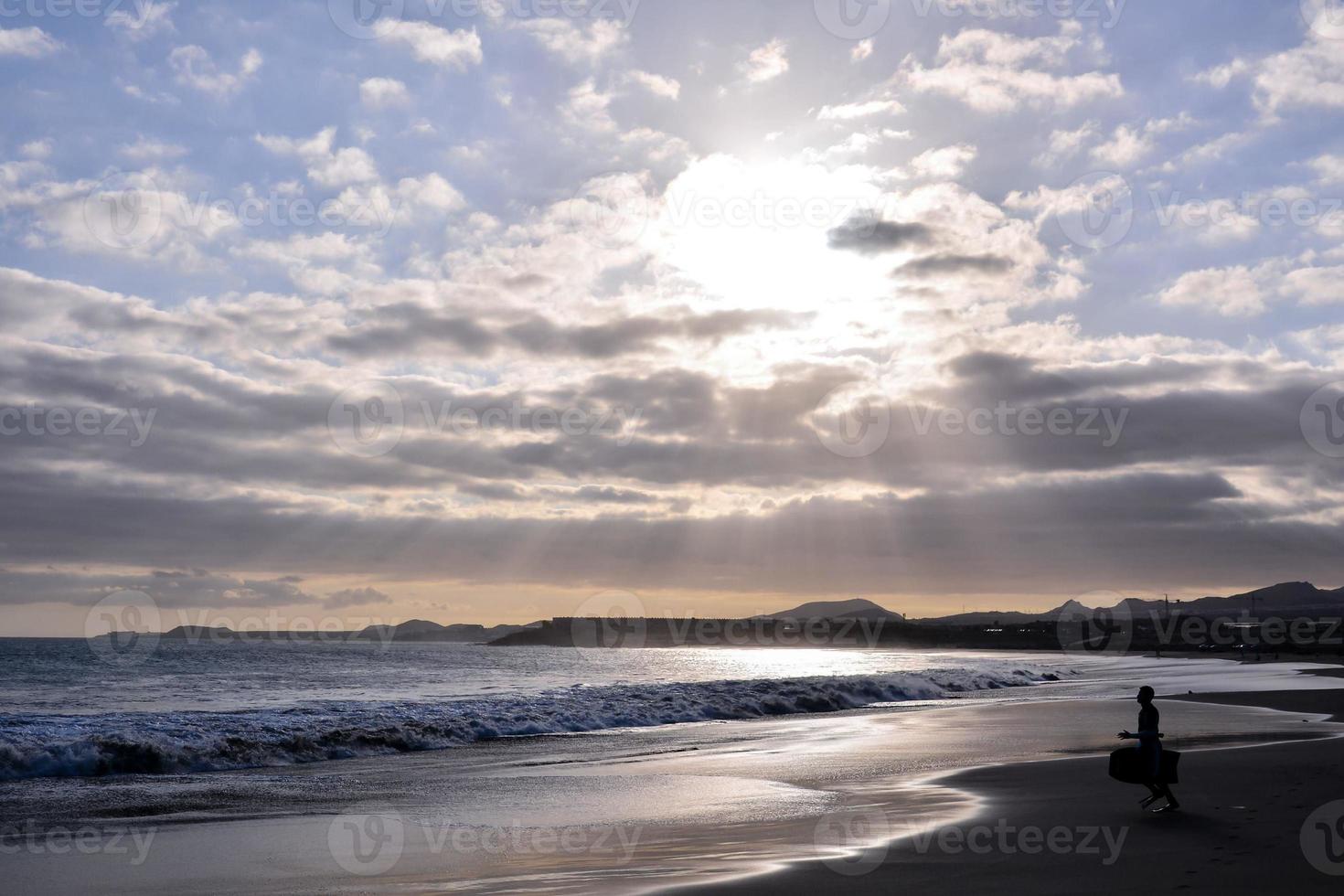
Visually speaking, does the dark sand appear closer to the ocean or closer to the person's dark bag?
the person's dark bag

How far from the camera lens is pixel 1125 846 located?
12016 mm

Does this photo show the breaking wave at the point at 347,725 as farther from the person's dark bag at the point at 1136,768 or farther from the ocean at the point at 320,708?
the person's dark bag at the point at 1136,768

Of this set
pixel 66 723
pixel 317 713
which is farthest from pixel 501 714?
pixel 66 723

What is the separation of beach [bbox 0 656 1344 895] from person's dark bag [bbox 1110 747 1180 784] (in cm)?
49

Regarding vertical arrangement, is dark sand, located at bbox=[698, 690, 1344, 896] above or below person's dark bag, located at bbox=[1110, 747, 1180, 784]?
below

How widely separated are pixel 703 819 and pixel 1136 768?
6299mm

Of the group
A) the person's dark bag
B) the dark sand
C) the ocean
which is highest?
the person's dark bag

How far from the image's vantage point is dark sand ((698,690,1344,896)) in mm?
10211

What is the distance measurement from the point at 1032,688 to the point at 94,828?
170 feet

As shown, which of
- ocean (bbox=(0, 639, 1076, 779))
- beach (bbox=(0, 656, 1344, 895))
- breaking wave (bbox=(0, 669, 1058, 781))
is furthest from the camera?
ocean (bbox=(0, 639, 1076, 779))

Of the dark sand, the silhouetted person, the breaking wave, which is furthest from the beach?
the breaking wave

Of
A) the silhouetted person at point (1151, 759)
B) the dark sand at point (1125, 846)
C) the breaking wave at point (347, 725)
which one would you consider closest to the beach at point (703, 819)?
the dark sand at point (1125, 846)

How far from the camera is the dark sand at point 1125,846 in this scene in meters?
10.2

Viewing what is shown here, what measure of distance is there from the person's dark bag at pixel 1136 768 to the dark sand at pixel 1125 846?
1.50 ft
